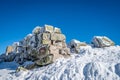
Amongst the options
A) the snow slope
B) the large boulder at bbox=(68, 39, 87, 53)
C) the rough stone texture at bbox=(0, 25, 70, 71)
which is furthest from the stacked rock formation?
the snow slope

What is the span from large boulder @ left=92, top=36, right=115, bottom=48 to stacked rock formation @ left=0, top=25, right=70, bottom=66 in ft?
19.2

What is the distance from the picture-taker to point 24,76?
2514 centimetres

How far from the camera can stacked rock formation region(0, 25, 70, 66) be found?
29.2 metres

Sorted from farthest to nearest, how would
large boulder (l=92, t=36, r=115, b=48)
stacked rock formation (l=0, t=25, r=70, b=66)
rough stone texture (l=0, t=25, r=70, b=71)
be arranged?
large boulder (l=92, t=36, r=115, b=48) < stacked rock formation (l=0, t=25, r=70, b=66) < rough stone texture (l=0, t=25, r=70, b=71)

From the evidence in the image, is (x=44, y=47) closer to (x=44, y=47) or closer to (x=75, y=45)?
(x=44, y=47)

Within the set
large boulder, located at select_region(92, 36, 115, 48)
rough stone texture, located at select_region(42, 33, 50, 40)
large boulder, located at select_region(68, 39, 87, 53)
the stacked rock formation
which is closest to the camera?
the stacked rock formation

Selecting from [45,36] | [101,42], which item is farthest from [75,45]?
[45,36]

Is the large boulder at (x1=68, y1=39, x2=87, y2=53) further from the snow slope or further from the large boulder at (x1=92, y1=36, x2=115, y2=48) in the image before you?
the snow slope

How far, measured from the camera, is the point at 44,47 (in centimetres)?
3078

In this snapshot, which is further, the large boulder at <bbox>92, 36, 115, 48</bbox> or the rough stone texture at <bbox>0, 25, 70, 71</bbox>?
the large boulder at <bbox>92, 36, 115, 48</bbox>

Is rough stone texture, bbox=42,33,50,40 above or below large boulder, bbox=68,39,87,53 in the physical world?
above

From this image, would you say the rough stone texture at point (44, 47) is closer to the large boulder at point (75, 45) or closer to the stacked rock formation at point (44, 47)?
the stacked rock formation at point (44, 47)

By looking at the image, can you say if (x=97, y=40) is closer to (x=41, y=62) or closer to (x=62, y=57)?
(x=62, y=57)

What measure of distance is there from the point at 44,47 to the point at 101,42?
10.2 metres
